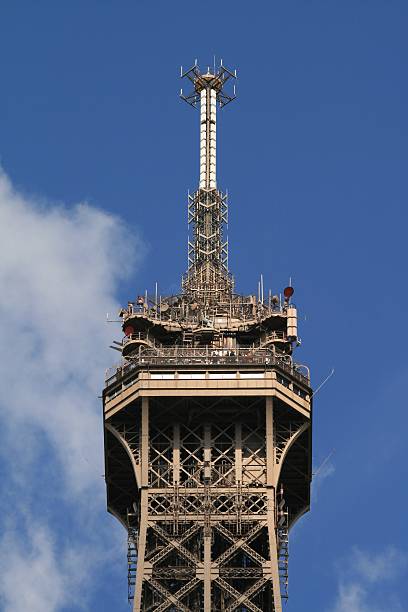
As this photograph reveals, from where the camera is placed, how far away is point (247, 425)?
173750 mm

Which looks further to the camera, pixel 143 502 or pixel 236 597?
pixel 143 502

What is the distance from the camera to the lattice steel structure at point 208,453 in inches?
6585

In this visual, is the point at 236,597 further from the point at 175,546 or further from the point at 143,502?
the point at 143,502

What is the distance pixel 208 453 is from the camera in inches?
6757

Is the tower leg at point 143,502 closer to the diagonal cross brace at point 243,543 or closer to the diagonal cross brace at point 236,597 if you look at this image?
the diagonal cross brace at point 243,543

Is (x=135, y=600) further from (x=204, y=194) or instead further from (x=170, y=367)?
(x=204, y=194)

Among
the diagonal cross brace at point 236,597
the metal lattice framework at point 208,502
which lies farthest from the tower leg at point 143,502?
the diagonal cross brace at point 236,597

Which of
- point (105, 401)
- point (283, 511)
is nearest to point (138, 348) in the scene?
point (105, 401)

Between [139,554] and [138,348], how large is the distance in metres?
18.9

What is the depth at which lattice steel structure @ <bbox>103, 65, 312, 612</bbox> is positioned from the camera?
167250mm

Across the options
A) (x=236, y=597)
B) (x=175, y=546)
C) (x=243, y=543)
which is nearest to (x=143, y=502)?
(x=175, y=546)

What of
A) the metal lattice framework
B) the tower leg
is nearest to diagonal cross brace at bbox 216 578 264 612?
the metal lattice framework

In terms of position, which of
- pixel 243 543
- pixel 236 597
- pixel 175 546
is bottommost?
pixel 236 597

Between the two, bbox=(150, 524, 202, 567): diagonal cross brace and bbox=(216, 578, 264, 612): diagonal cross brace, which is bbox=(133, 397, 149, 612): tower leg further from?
bbox=(216, 578, 264, 612): diagonal cross brace
